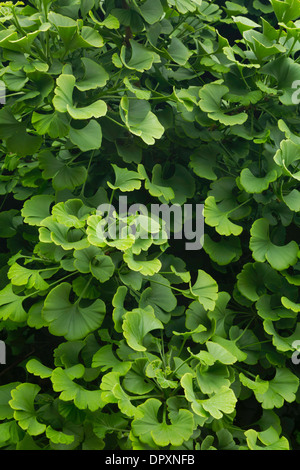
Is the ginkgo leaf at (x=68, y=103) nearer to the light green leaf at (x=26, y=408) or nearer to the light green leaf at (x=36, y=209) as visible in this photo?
the light green leaf at (x=36, y=209)

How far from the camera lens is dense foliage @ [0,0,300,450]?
0.99m

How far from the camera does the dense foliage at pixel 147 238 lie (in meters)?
0.99

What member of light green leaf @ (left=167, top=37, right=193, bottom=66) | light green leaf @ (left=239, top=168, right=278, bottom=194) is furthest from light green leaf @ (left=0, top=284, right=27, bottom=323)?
light green leaf @ (left=167, top=37, right=193, bottom=66)

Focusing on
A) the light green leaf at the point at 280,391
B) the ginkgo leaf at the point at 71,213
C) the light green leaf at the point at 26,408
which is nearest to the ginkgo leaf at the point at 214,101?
the ginkgo leaf at the point at 71,213

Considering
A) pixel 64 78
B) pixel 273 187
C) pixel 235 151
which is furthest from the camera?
pixel 235 151

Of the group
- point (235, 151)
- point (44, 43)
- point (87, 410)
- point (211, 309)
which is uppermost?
point (44, 43)

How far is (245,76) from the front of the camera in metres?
1.26

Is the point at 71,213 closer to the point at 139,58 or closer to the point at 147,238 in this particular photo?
the point at 147,238

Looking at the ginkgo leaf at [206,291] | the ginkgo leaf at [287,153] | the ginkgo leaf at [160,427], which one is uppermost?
the ginkgo leaf at [287,153]

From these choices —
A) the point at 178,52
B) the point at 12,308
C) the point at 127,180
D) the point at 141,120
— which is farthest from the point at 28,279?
the point at 178,52

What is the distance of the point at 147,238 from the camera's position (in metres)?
1.05

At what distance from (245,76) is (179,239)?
0.47 meters

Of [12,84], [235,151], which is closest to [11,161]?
[12,84]

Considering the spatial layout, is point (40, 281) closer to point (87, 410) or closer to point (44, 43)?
point (87, 410)
